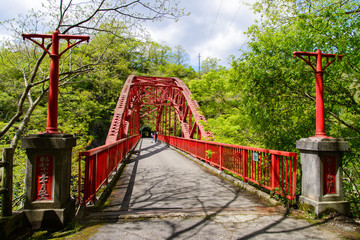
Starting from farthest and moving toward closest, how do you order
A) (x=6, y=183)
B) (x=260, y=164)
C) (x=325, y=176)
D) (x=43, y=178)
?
1. (x=260, y=164)
2. (x=325, y=176)
3. (x=43, y=178)
4. (x=6, y=183)

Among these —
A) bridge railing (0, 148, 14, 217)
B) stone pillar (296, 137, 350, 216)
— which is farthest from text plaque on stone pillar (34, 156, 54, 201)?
stone pillar (296, 137, 350, 216)

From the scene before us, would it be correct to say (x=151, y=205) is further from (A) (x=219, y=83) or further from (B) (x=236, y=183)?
(A) (x=219, y=83)

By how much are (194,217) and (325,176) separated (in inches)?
92.1

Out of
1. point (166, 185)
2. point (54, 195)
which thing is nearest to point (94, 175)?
point (54, 195)

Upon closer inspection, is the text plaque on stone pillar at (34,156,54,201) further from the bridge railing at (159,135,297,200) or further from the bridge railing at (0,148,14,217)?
the bridge railing at (159,135,297,200)

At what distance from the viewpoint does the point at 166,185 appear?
6.48m

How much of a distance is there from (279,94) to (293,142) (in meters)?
1.32

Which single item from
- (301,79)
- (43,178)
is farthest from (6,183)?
(301,79)

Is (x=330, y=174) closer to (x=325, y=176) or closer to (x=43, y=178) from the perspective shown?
(x=325, y=176)

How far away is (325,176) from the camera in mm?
3838

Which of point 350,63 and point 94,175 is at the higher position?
point 350,63

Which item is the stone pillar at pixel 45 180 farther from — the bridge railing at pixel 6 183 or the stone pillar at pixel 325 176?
the stone pillar at pixel 325 176

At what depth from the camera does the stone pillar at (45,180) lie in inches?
133

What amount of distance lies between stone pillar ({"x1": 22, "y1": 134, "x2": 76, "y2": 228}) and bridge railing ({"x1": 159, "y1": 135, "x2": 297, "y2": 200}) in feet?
12.7
